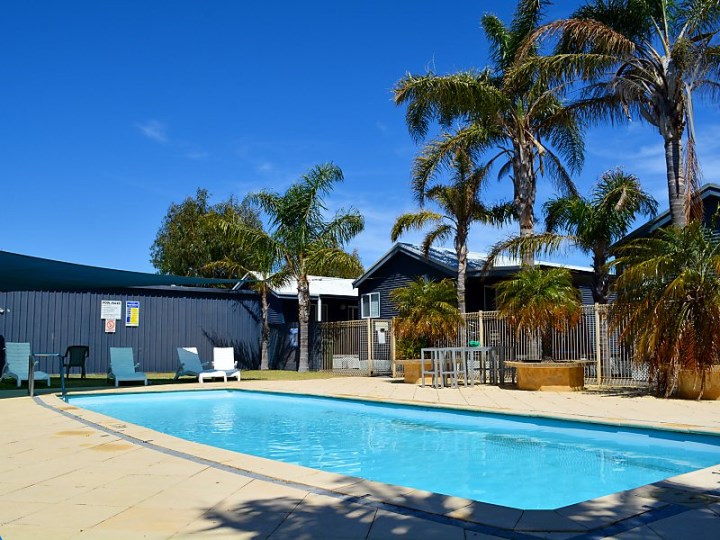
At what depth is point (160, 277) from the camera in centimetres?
1428

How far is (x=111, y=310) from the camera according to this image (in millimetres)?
20734

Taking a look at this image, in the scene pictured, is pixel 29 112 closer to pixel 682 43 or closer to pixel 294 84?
pixel 294 84

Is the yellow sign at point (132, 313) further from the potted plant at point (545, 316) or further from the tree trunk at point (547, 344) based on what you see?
the tree trunk at point (547, 344)

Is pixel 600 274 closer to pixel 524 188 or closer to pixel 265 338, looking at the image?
pixel 524 188

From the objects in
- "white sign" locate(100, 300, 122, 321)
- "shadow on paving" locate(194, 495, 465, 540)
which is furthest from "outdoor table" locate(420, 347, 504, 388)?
"white sign" locate(100, 300, 122, 321)

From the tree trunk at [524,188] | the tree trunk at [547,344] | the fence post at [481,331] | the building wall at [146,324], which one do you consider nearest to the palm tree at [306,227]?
the building wall at [146,324]

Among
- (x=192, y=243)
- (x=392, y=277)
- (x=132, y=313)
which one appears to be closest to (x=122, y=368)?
(x=132, y=313)

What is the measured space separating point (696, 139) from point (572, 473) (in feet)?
28.7

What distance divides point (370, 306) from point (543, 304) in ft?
39.1

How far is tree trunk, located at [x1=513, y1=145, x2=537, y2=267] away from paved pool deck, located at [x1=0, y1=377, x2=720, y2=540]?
37.0ft

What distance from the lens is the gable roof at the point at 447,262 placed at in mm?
19547

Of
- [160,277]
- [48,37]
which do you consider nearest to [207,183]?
[48,37]

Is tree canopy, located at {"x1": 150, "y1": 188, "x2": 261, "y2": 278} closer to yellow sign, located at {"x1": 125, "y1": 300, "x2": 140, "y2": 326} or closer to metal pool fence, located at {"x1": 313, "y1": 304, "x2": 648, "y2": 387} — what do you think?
yellow sign, located at {"x1": 125, "y1": 300, "x2": 140, "y2": 326}

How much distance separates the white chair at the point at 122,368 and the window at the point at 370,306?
391 inches
